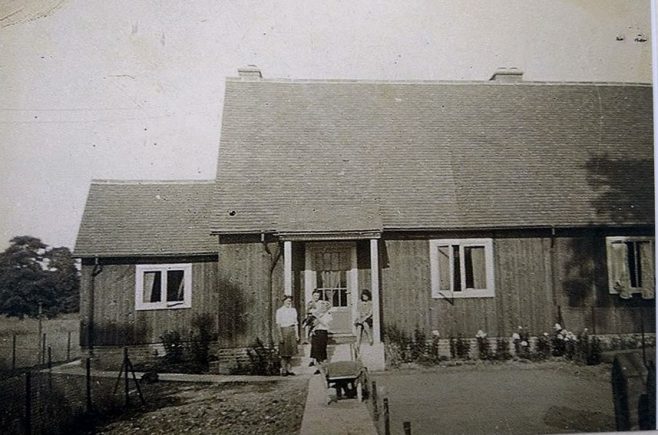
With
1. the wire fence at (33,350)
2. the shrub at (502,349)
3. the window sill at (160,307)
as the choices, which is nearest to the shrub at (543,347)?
the shrub at (502,349)

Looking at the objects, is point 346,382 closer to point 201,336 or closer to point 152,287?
point 201,336

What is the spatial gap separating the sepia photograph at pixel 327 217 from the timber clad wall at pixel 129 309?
1 cm

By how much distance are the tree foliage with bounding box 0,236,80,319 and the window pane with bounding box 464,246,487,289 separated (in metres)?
2.13

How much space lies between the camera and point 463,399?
2.70m

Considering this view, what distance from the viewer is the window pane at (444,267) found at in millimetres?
2850

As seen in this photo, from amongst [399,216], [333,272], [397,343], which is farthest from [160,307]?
[399,216]

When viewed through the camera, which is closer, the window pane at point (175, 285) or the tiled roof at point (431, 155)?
the window pane at point (175, 285)

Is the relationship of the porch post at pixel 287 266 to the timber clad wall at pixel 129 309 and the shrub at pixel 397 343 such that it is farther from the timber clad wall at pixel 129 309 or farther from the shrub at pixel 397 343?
the shrub at pixel 397 343

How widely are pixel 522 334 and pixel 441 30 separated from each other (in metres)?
1.80

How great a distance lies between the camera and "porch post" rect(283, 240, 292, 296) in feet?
9.01

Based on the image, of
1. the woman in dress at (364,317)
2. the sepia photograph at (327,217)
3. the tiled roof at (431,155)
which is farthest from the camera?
the tiled roof at (431,155)

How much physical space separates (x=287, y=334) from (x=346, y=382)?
15.9 inches

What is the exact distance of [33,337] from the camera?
102 inches

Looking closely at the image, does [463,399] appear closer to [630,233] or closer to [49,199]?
[630,233]
